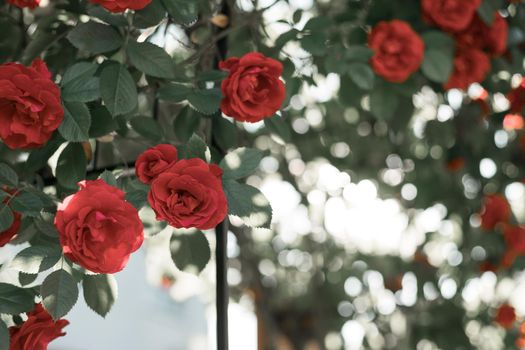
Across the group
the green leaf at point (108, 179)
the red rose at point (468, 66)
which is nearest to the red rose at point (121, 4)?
the green leaf at point (108, 179)

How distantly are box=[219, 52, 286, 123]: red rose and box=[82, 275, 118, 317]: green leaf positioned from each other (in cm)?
26

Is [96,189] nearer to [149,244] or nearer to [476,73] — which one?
[476,73]

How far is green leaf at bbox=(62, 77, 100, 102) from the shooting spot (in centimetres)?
96

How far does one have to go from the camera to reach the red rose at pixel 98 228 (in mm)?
842

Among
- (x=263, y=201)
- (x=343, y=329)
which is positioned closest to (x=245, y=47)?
(x=263, y=201)

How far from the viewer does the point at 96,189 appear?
855 millimetres

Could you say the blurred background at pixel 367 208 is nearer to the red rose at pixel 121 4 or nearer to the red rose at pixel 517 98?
the red rose at pixel 517 98

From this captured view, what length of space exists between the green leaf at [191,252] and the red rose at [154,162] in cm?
→ 17

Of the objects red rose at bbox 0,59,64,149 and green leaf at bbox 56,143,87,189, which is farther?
green leaf at bbox 56,143,87,189

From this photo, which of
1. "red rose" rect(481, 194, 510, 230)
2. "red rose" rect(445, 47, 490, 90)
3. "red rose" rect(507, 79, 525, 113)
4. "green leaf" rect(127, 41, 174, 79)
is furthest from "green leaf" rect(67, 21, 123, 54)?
"red rose" rect(481, 194, 510, 230)

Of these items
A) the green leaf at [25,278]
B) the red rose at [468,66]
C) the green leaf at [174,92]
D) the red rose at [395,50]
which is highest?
the green leaf at [174,92]

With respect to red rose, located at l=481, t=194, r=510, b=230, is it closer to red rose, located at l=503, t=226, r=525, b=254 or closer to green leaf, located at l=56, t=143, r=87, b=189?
red rose, located at l=503, t=226, r=525, b=254

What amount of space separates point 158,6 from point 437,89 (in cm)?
84

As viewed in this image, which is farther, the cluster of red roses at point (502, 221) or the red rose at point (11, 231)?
the cluster of red roses at point (502, 221)
